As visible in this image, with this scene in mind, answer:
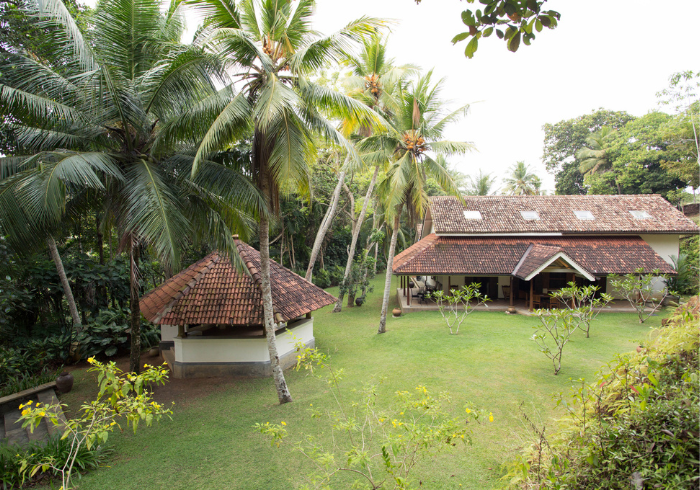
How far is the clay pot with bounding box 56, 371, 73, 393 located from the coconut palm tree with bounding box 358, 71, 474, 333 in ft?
Result: 31.6

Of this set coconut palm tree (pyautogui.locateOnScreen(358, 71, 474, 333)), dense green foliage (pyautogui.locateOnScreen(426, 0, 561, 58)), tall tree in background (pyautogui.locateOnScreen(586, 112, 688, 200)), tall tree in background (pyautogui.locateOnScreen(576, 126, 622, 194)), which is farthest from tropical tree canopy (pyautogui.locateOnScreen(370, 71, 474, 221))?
tall tree in background (pyautogui.locateOnScreen(576, 126, 622, 194))

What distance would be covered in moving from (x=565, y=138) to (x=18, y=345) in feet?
127

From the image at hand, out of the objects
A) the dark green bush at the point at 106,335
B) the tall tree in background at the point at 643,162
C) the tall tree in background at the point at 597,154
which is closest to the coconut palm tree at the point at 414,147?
the dark green bush at the point at 106,335

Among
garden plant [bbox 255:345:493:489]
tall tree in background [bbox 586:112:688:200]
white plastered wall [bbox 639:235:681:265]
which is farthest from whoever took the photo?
tall tree in background [bbox 586:112:688:200]

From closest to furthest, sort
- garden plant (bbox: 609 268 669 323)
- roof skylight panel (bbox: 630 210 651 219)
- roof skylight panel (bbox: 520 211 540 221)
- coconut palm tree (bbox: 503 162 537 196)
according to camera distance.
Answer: garden plant (bbox: 609 268 669 323)
roof skylight panel (bbox: 630 210 651 219)
roof skylight panel (bbox: 520 211 540 221)
coconut palm tree (bbox: 503 162 537 196)

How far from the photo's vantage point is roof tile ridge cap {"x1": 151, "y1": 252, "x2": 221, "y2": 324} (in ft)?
27.9

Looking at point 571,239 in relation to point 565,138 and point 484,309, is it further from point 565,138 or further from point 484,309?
point 565,138

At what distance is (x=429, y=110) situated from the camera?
1184 cm

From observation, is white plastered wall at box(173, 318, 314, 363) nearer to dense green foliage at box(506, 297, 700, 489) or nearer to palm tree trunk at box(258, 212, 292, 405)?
palm tree trunk at box(258, 212, 292, 405)

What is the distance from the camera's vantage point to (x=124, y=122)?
645cm

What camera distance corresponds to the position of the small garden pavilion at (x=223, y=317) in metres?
8.60

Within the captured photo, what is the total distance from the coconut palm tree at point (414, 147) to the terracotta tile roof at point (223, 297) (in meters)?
4.25

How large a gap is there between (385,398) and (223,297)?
186 inches

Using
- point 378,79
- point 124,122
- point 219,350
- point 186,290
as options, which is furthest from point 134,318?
point 378,79
